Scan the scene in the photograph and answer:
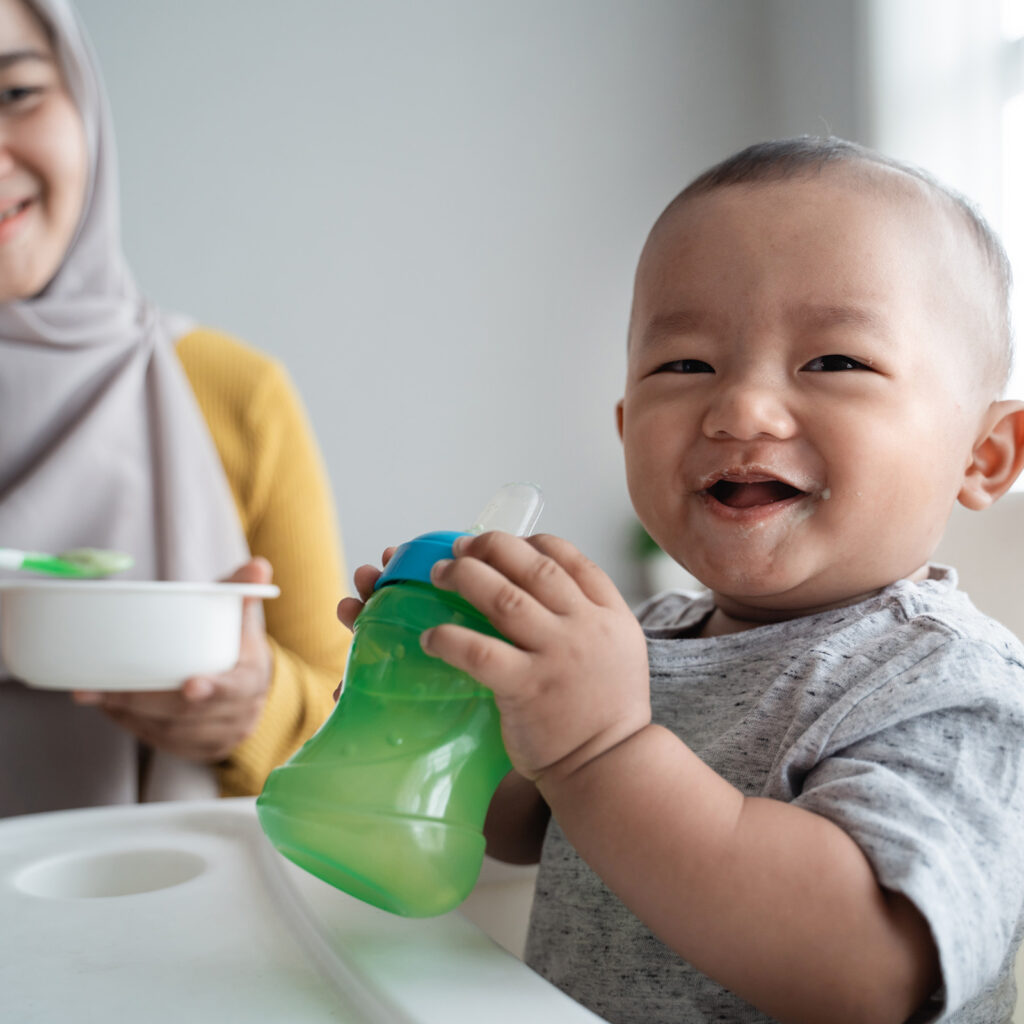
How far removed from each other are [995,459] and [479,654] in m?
0.44

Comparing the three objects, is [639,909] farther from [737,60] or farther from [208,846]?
[737,60]

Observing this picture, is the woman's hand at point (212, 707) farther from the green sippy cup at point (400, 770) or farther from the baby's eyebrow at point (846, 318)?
the baby's eyebrow at point (846, 318)

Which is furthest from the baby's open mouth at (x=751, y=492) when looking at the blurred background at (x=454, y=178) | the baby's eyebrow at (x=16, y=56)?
the baby's eyebrow at (x=16, y=56)

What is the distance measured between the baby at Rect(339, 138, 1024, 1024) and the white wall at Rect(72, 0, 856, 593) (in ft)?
3.51

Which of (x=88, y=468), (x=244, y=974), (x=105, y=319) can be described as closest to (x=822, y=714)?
(x=244, y=974)

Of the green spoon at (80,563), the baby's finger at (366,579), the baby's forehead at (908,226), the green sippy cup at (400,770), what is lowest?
the green spoon at (80,563)

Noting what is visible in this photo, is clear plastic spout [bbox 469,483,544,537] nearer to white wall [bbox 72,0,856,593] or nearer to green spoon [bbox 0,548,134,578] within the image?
green spoon [bbox 0,548,134,578]

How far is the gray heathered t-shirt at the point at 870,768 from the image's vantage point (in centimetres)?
43

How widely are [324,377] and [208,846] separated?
45.3 inches

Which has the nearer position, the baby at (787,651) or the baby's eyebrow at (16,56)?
the baby at (787,651)

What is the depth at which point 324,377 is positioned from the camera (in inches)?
66.4

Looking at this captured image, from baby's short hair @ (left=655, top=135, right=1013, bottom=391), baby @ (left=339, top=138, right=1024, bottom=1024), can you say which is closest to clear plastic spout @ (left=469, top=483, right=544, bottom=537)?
Answer: baby @ (left=339, top=138, right=1024, bottom=1024)

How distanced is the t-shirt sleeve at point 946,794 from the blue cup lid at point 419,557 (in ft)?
0.72

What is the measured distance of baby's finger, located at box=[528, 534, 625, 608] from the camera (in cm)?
46
